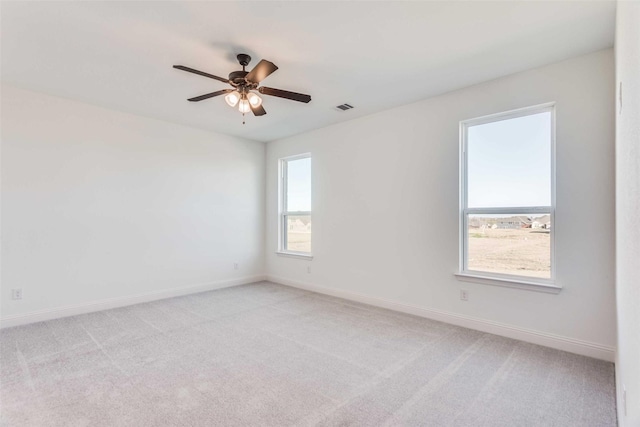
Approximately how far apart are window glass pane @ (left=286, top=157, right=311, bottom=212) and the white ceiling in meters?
1.84

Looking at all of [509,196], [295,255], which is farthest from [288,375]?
[295,255]

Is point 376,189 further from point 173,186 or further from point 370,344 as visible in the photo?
point 173,186

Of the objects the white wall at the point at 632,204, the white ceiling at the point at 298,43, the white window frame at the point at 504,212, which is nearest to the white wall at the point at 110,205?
the white ceiling at the point at 298,43

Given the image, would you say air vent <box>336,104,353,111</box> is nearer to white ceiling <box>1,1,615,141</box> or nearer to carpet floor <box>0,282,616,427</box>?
white ceiling <box>1,1,615,141</box>

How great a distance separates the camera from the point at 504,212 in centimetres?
317

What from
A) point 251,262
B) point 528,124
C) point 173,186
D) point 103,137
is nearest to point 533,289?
point 528,124

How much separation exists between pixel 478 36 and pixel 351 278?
3.20m

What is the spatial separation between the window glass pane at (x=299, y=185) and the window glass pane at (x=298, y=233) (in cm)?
16

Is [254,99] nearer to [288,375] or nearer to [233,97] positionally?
[233,97]

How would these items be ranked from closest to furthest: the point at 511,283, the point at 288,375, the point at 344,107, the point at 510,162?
1. the point at 288,375
2. the point at 511,283
3. the point at 510,162
4. the point at 344,107

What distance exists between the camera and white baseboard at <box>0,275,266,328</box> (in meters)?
3.43

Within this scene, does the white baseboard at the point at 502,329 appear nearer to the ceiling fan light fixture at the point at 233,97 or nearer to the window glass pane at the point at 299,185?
the window glass pane at the point at 299,185

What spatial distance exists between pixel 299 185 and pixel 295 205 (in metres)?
0.36

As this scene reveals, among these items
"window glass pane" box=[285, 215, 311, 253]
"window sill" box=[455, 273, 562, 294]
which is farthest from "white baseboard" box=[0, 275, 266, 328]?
"window sill" box=[455, 273, 562, 294]
